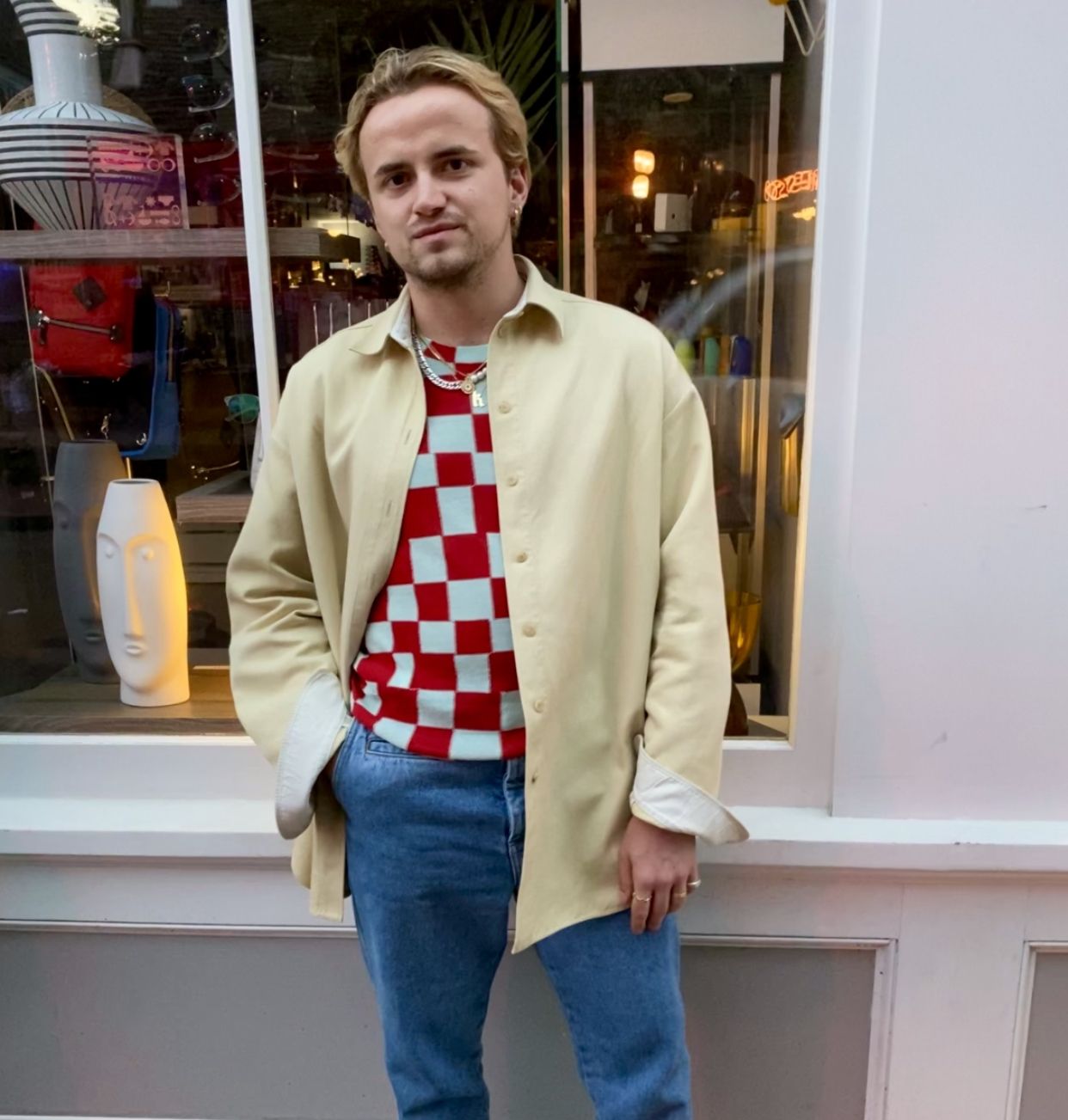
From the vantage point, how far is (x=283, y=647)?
3.69 feet

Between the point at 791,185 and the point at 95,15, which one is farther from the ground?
the point at 95,15

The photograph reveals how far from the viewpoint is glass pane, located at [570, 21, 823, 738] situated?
55.3 inches

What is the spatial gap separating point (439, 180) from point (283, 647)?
57 cm

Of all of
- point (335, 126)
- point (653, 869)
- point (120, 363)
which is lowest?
point (653, 869)

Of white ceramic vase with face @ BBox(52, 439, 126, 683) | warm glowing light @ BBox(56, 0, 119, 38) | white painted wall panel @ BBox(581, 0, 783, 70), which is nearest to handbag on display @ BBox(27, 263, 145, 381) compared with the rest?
white ceramic vase with face @ BBox(52, 439, 126, 683)

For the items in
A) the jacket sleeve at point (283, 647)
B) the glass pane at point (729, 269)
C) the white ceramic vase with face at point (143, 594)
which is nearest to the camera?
the jacket sleeve at point (283, 647)

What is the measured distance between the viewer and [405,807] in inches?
Result: 41.1

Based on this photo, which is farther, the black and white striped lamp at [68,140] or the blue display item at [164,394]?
the blue display item at [164,394]

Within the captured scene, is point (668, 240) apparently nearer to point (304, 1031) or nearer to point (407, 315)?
point (407, 315)

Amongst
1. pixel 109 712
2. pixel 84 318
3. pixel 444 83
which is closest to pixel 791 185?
pixel 444 83

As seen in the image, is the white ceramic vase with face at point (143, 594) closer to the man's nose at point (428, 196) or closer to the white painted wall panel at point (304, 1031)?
the white painted wall panel at point (304, 1031)

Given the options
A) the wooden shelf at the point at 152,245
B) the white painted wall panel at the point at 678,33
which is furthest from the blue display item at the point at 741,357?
the wooden shelf at the point at 152,245

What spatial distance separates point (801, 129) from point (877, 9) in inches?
7.6

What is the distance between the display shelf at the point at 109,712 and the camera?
152 cm
